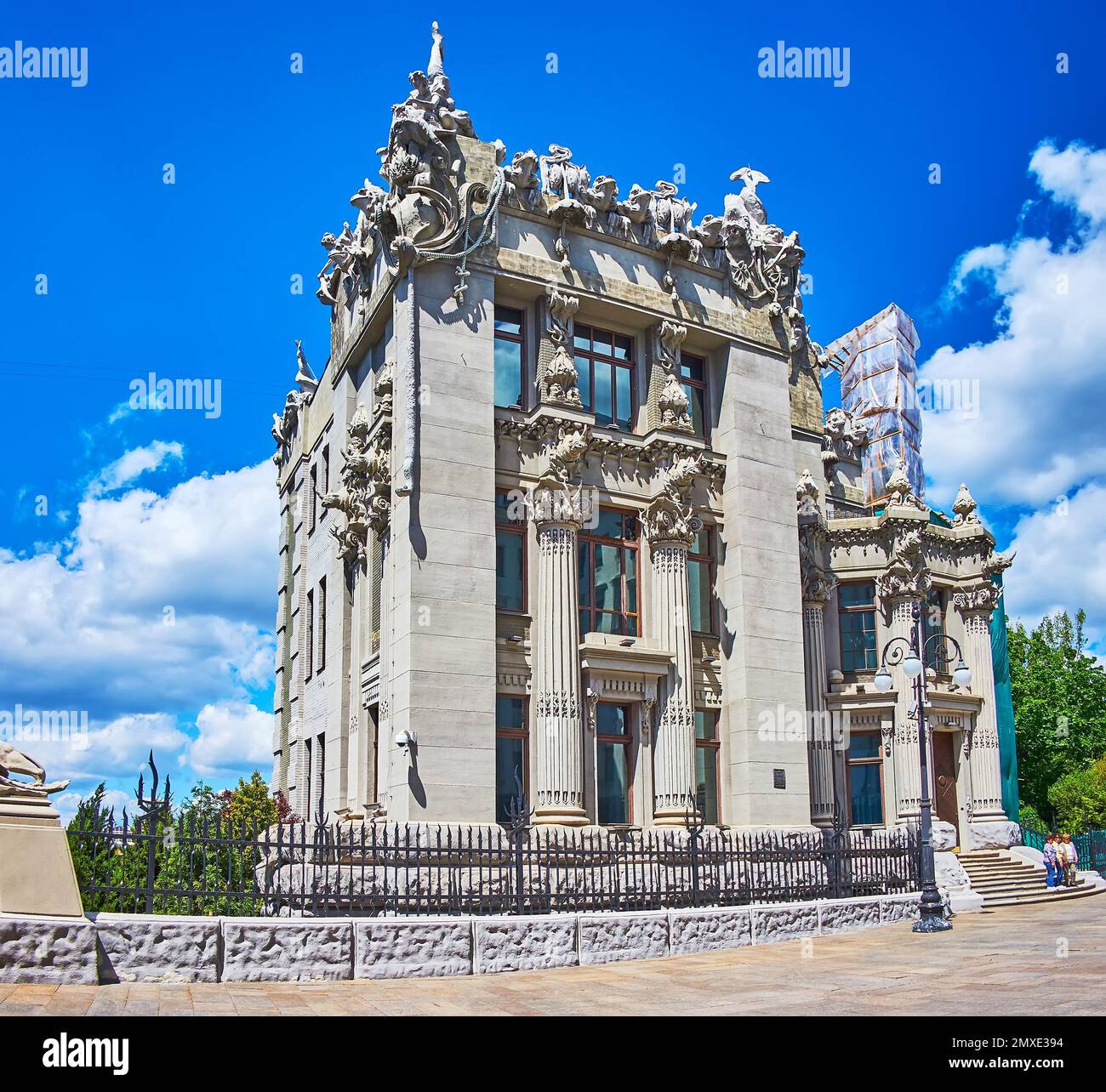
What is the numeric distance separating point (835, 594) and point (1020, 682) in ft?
100

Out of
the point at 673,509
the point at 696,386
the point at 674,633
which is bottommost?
the point at 674,633

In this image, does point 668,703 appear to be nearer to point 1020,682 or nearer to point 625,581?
point 625,581

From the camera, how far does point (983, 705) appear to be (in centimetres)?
3597

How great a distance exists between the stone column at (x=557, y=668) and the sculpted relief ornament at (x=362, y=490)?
361cm

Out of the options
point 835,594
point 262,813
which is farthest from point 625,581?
point 262,813

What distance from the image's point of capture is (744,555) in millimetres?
30031

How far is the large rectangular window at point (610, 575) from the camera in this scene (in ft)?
91.0

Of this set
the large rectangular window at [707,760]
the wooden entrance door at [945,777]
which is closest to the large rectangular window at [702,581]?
the large rectangular window at [707,760]

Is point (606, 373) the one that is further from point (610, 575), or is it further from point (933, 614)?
point (933, 614)

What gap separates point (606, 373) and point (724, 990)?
60.7ft

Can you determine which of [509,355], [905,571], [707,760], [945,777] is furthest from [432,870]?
[945,777]

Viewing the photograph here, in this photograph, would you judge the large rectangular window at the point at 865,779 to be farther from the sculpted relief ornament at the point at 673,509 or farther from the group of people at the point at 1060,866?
the sculpted relief ornament at the point at 673,509

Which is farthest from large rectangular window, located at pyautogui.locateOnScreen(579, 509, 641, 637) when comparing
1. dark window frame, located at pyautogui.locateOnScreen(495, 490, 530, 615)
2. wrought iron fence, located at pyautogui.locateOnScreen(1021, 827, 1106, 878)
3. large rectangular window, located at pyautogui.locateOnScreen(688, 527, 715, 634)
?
wrought iron fence, located at pyautogui.locateOnScreen(1021, 827, 1106, 878)
